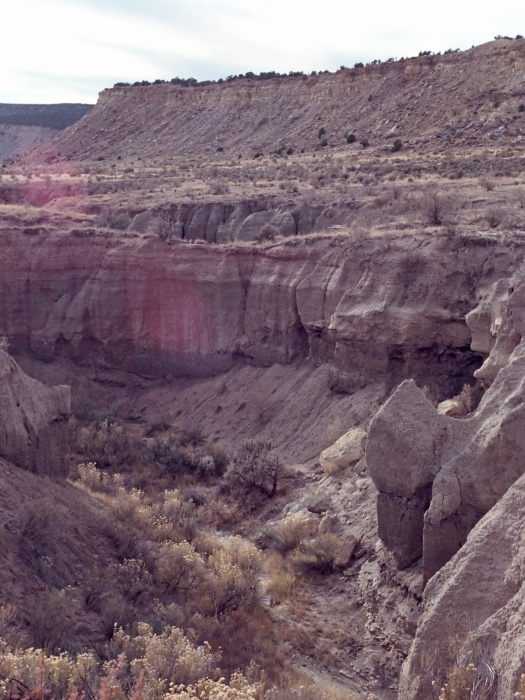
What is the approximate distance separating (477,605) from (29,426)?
914 cm

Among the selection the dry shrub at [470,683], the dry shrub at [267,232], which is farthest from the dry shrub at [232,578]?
the dry shrub at [267,232]

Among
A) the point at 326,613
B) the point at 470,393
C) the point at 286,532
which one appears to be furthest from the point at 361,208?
the point at 326,613

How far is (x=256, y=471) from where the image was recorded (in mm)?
17719

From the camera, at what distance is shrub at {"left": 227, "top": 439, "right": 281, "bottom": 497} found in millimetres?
17656

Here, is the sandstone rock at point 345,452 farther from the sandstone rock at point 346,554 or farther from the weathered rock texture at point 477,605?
the weathered rock texture at point 477,605

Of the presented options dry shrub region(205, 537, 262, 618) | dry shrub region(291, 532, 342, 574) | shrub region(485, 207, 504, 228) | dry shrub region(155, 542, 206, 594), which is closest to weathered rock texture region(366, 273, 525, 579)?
dry shrub region(291, 532, 342, 574)

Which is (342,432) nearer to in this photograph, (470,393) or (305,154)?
(470,393)

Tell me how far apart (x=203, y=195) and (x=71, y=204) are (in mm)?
6708

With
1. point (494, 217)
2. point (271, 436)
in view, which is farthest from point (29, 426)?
point (494, 217)

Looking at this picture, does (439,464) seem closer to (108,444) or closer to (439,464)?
(439,464)

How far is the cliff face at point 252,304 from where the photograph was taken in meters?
18.6

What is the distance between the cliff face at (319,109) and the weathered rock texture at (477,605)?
36.5 meters

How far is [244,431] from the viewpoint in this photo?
21.5m

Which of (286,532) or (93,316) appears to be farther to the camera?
(93,316)
